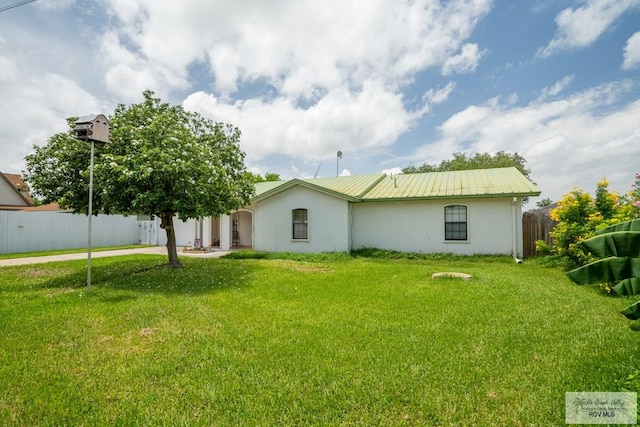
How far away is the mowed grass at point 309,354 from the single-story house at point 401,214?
609 cm

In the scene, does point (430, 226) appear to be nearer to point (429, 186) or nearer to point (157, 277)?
point (429, 186)

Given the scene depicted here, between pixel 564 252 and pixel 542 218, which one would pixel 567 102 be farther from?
pixel 564 252

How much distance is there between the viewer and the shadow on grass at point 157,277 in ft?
27.1

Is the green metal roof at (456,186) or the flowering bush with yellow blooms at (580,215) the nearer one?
the flowering bush with yellow blooms at (580,215)

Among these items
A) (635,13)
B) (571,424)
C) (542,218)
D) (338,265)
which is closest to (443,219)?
(542,218)

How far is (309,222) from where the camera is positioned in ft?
53.0

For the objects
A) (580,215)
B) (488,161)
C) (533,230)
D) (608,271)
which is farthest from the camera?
(488,161)

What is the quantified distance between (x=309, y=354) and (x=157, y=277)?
7443 mm

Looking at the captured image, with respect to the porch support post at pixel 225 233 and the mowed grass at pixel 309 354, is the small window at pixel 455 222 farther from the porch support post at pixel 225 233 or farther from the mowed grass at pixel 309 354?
the porch support post at pixel 225 233

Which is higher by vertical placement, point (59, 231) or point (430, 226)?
point (430, 226)

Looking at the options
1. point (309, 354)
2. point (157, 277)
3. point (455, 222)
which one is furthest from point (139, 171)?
point (455, 222)

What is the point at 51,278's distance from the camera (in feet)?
31.6

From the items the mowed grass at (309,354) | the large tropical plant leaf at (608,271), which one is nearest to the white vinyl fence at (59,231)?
the mowed grass at (309,354)

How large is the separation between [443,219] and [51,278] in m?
14.8
